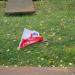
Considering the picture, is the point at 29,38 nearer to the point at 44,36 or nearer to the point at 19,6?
the point at 44,36

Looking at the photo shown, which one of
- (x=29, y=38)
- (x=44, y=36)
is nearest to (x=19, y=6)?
(x=44, y=36)

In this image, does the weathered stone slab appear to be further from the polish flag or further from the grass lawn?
the polish flag

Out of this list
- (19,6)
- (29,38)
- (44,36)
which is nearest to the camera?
(29,38)

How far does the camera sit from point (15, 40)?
5.93 m

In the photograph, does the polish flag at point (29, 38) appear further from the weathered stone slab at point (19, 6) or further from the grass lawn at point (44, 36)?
the weathered stone slab at point (19, 6)

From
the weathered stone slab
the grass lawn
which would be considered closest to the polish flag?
the grass lawn

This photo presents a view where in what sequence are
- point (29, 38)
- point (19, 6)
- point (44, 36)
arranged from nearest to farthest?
point (29, 38), point (44, 36), point (19, 6)

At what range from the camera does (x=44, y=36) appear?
611 cm

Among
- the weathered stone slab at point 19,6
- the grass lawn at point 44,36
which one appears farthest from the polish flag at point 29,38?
the weathered stone slab at point 19,6

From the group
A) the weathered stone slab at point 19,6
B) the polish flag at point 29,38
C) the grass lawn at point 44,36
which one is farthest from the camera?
the weathered stone slab at point 19,6

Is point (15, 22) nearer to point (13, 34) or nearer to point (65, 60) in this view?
point (13, 34)

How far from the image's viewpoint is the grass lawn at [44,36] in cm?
519

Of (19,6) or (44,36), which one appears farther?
(19,6)

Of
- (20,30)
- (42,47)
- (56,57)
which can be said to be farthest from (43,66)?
(20,30)
